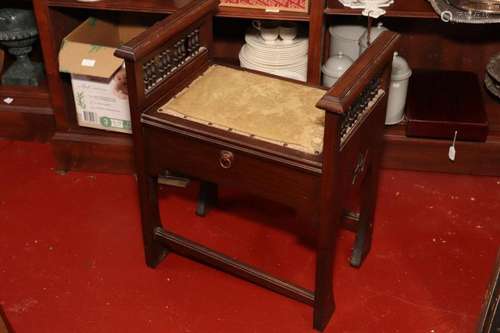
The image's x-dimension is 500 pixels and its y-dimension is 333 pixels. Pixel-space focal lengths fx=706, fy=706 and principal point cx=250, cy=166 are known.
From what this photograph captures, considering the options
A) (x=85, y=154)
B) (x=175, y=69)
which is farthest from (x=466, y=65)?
(x=85, y=154)

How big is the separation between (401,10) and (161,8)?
79cm

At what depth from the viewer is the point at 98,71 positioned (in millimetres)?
2383

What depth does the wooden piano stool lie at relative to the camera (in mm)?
1763

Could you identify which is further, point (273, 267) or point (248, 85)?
point (273, 267)

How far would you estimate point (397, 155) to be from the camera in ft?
8.57

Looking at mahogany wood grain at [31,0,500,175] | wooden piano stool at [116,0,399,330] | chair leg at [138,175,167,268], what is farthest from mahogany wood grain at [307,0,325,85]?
chair leg at [138,175,167,268]

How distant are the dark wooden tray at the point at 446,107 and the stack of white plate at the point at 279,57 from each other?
445 mm

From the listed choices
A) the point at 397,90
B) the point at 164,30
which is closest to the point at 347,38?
the point at 397,90

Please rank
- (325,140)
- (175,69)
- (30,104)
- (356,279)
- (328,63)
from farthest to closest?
(30,104) → (328,63) → (356,279) → (175,69) → (325,140)

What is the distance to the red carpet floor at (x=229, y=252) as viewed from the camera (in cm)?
206

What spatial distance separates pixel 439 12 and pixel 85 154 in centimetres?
135

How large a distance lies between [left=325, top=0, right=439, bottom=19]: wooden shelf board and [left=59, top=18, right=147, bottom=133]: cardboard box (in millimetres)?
738

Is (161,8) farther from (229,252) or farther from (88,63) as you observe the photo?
(229,252)

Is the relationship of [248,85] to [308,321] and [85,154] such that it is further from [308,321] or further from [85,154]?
[85,154]
